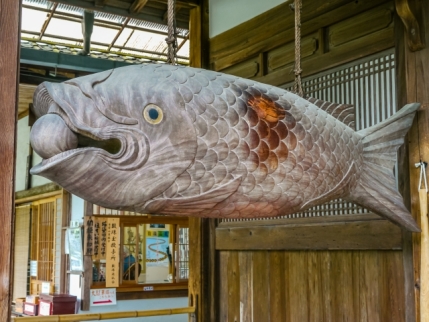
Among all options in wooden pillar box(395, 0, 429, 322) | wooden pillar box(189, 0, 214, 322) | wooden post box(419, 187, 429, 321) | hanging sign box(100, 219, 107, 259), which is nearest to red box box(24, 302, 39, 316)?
hanging sign box(100, 219, 107, 259)

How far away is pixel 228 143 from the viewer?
1170 millimetres

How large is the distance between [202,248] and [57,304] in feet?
15.8

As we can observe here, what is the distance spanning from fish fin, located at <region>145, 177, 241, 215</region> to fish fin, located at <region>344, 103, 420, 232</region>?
23.0 inches

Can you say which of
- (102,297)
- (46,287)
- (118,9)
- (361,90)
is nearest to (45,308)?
(102,297)

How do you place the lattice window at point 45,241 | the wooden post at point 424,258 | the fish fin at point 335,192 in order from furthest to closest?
1. the lattice window at point 45,241
2. the wooden post at point 424,258
3. the fish fin at point 335,192

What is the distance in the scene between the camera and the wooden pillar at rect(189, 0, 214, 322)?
3.33 metres

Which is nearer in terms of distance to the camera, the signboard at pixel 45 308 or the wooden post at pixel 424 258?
the wooden post at pixel 424 258

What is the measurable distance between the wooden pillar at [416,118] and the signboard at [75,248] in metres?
6.58

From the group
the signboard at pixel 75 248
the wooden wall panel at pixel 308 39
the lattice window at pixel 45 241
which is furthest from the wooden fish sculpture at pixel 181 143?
the lattice window at pixel 45 241

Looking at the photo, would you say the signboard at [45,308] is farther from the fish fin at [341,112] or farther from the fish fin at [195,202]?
the fish fin at [195,202]

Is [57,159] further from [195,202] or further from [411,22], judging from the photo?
[411,22]

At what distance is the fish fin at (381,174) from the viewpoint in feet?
5.48

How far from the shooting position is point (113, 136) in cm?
104

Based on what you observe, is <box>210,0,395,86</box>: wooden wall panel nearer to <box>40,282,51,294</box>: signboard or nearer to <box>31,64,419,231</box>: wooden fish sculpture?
<box>31,64,419,231</box>: wooden fish sculpture
